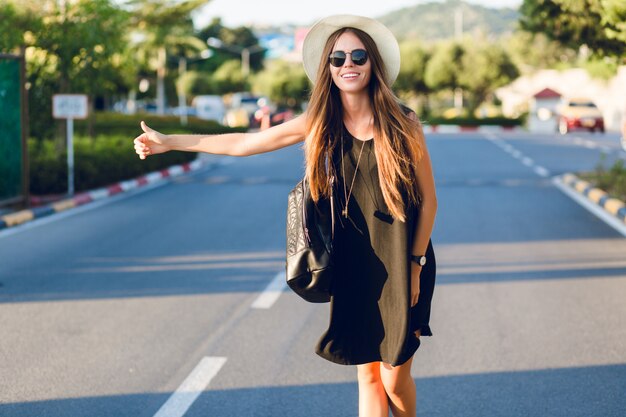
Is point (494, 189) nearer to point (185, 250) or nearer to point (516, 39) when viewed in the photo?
point (185, 250)

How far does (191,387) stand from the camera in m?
5.46

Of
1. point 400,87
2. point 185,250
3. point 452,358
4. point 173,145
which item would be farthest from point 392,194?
point 400,87

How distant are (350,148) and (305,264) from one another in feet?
1.47

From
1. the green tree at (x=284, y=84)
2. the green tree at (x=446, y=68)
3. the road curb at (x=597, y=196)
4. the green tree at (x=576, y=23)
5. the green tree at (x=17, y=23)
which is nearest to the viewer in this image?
the green tree at (x=576, y=23)

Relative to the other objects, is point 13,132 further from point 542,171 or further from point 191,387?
point 542,171

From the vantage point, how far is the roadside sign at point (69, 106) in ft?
51.3

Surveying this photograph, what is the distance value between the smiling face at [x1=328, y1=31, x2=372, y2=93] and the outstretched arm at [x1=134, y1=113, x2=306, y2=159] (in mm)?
210

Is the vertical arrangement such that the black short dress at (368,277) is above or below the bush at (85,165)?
above

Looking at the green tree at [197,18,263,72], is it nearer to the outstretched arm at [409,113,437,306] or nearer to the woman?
the woman

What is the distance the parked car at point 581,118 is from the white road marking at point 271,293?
4053 cm

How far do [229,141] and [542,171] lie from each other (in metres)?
18.5

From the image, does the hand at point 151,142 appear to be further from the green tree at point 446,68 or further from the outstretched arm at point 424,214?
the green tree at point 446,68

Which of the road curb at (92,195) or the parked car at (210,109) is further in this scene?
the parked car at (210,109)

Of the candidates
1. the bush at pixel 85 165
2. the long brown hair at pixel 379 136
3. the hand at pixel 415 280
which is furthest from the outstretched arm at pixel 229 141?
the bush at pixel 85 165
